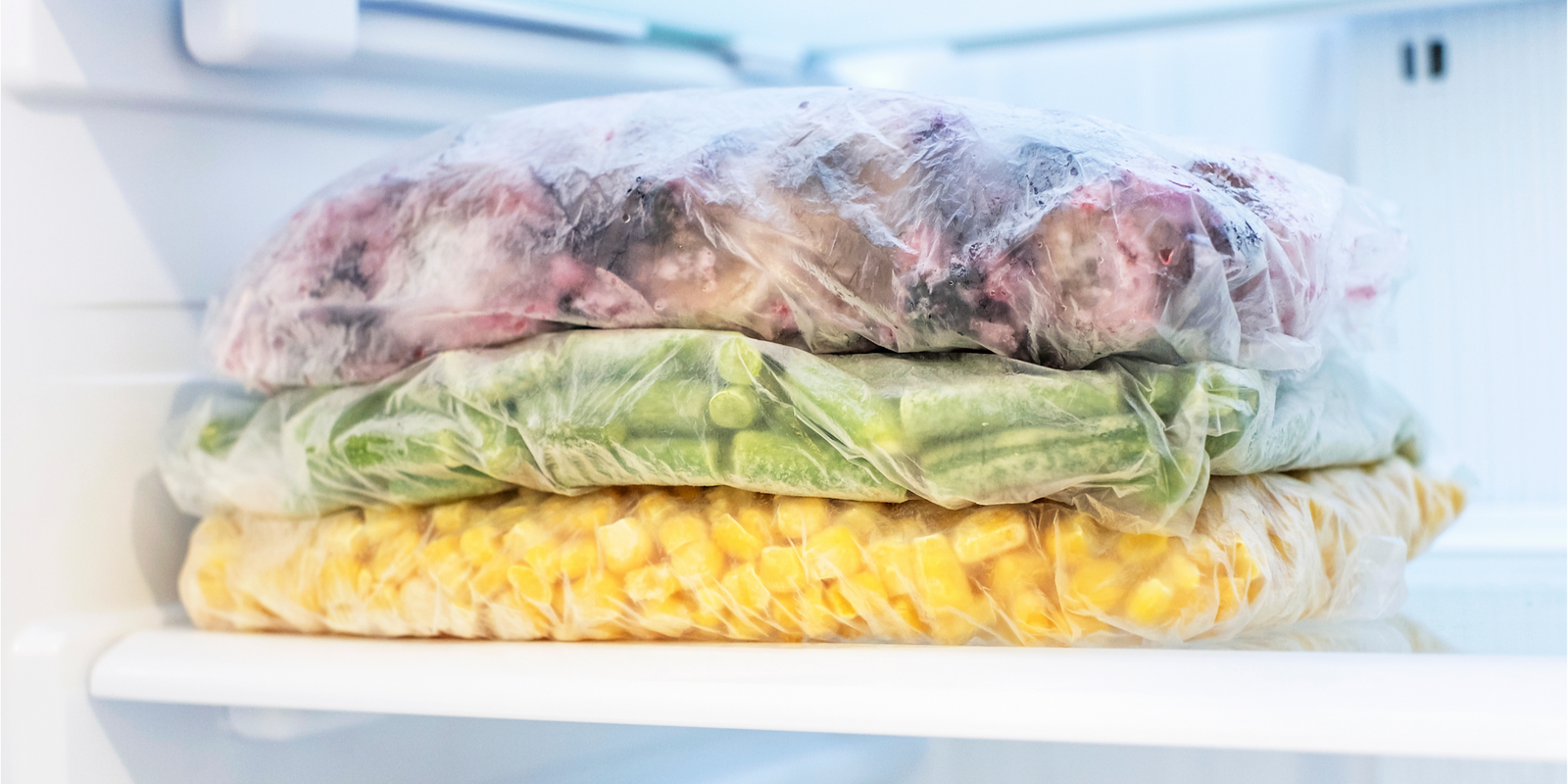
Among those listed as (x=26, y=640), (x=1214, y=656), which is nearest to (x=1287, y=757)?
(x=1214, y=656)

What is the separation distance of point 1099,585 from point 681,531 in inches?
5.6

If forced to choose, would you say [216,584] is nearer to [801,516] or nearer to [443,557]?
[443,557]

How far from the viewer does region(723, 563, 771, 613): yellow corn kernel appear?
41 centimetres

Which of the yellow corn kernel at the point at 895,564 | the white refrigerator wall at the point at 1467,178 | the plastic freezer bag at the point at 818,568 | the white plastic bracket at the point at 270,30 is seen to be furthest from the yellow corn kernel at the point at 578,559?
the white refrigerator wall at the point at 1467,178

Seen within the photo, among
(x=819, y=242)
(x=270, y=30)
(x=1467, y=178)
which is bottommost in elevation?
(x=1467, y=178)

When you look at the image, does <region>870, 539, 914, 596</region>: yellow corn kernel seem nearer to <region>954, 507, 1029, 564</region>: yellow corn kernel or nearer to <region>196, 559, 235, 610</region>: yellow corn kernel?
<region>954, 507, 1029, 564</region>: yellow corn kernel

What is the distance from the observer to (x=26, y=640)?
0.51 metres

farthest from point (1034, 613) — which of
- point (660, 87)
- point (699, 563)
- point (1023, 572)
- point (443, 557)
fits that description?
point (660, 87)

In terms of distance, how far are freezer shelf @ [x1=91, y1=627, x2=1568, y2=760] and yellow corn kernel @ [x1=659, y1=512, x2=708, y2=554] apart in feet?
0.12

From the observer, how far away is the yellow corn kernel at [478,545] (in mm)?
449

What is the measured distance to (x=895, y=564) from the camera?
394 millimetres

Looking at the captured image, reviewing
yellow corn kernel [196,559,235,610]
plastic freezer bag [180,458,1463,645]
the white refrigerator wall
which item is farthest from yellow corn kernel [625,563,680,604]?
the white refrigerator wall

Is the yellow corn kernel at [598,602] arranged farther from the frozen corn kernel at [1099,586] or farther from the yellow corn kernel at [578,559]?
the frozen corn kernel at [1099,586]

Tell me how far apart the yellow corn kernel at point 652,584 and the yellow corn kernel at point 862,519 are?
0.06 metres
